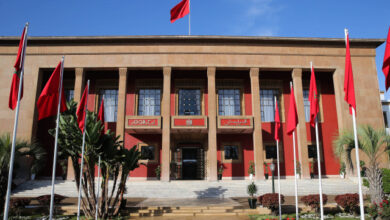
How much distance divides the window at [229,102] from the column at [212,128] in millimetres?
2051

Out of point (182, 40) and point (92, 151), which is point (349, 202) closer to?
point (92, 151)

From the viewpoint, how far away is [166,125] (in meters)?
24.3

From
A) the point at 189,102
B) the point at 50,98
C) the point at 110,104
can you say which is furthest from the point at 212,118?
the point at 50,98

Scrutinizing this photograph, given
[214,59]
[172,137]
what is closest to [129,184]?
[172,137]

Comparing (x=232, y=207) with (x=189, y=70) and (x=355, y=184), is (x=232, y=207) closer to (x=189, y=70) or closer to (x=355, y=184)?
(x=355, y=184)

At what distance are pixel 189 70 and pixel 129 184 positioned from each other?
11474 mm

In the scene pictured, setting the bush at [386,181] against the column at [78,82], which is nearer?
the bush at [386,181]

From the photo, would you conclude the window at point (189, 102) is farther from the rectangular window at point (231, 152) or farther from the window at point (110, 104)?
the window at point (110, 104)

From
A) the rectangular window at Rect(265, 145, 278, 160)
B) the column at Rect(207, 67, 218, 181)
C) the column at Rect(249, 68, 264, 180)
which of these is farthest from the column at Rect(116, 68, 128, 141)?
the rectangular window at Rect(265, 145, 278, 160)

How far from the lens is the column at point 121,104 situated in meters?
24.2

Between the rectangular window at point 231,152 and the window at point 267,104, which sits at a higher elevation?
the window at point 267,104

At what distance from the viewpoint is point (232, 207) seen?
1435 cm

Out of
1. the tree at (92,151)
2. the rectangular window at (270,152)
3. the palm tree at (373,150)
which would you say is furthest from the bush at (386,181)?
the tree at (92,151)

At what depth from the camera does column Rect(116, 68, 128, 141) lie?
952 inches
